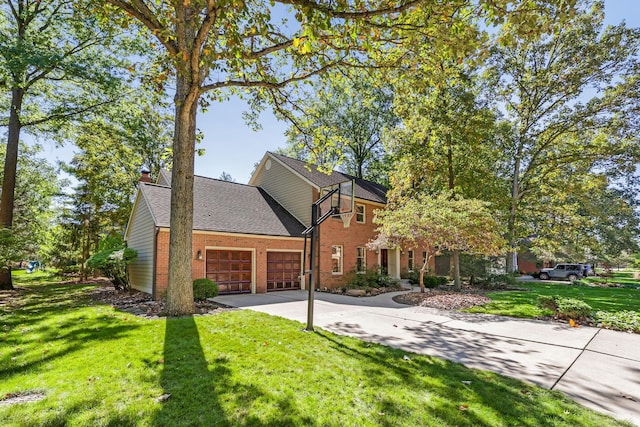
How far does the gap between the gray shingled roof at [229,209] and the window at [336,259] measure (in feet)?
7.01

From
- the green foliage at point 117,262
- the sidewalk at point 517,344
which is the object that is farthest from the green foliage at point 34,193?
the sidewalk at point 517,344

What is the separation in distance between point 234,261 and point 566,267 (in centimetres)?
2883

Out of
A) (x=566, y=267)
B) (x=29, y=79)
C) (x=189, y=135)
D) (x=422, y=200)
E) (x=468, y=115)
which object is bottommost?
(x=566, y=267)

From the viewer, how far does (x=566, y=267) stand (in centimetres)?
2700

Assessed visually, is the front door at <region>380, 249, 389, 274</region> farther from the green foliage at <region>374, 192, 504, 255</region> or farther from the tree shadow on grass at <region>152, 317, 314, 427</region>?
the tree shadow on grass at <region>152, 317, 314, 427</region>

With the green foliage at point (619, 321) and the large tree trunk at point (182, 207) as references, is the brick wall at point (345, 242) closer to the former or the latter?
the green foliage at point (619, 321)

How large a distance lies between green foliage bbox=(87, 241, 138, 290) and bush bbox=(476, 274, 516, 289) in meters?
17.6

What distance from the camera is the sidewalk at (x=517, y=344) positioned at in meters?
4.19

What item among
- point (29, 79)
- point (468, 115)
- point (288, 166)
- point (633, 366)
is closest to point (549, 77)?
point (468, 115)

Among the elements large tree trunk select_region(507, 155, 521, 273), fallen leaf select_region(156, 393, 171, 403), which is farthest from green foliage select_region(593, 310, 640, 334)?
fallen leaf select_region(156, 393, 171, 403)

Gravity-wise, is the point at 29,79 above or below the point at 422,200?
above

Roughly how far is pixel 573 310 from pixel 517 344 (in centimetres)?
363

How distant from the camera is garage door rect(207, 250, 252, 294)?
495 inches

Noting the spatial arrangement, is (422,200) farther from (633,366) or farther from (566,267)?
(566,267)
